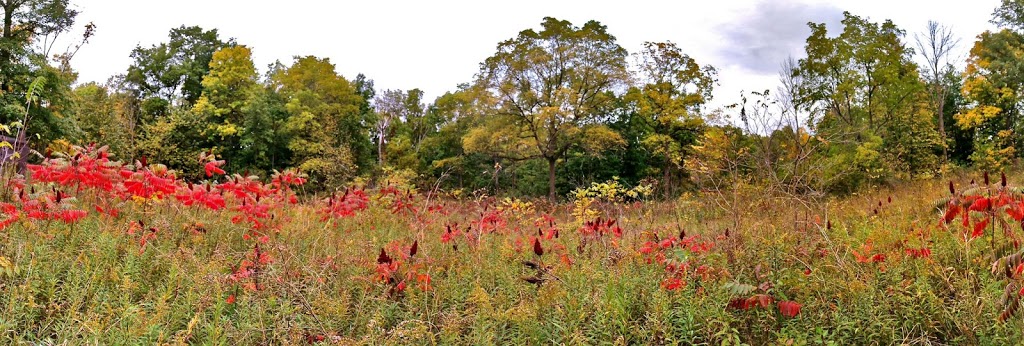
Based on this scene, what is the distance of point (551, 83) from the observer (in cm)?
2236

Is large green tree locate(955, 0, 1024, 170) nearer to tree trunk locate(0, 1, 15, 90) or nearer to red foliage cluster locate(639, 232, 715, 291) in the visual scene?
red foliage cluster locate(639, 232, 715, 291)

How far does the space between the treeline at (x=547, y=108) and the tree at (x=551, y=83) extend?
6cm

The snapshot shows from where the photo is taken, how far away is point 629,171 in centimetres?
2698

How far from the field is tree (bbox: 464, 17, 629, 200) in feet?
55.6

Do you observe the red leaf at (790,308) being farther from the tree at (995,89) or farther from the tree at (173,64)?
the tree at (173,64)

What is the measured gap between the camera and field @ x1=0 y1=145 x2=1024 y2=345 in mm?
2496

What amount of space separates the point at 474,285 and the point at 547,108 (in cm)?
1679

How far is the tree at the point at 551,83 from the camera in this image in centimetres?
2128

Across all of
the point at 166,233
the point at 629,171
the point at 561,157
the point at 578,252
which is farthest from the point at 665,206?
the point at 629,171

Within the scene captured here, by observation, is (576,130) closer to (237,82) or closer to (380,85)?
(237,82)

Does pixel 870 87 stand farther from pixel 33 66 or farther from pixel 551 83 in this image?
pixel 33 66

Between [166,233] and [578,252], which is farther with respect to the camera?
[578,252]

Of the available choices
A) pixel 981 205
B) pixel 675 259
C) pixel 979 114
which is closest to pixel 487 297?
pixel 675 259

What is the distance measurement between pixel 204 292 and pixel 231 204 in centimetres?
275
